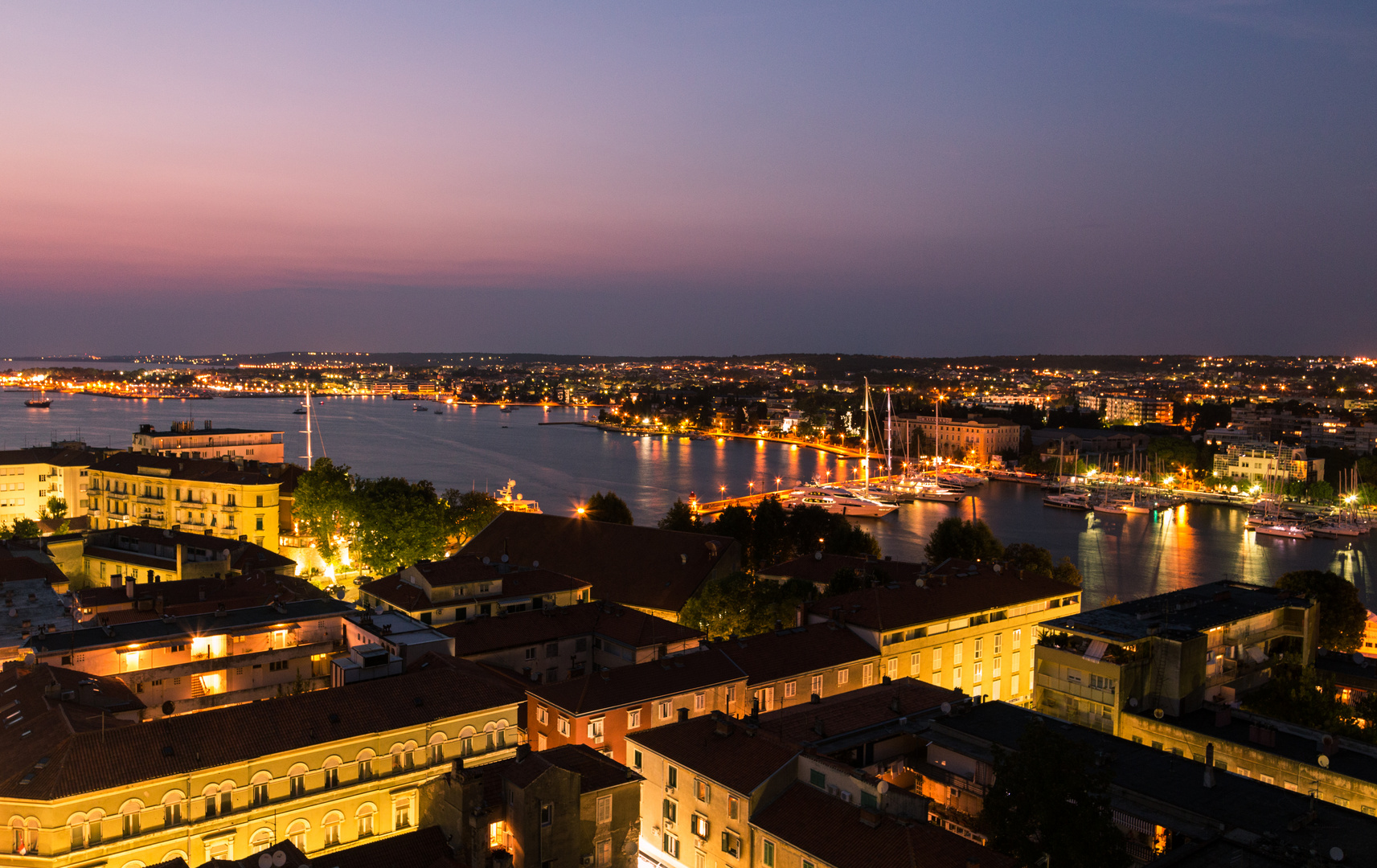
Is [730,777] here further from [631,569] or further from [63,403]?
[63,403]

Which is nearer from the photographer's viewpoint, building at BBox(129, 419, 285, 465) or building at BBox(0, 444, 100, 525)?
building at BBox(0, 444, 100, 525)

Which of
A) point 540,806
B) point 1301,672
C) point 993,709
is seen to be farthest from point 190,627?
point 1301,672

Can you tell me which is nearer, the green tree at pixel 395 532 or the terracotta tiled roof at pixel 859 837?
the terracotta tiled roof at pixel 859 837

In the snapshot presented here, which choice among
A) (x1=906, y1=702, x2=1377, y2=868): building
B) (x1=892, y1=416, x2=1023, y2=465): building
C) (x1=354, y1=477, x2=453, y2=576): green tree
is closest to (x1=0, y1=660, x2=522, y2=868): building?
(x1=906, y1=702, x2=1377, y2=868): building

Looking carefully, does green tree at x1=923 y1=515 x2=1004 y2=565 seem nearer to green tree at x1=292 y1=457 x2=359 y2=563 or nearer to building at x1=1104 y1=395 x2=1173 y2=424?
green tree at x1=292 y1=457 x2=359 y2=563

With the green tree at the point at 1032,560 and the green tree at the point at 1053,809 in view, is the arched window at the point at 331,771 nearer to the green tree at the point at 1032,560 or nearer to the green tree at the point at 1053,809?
the green tree at the point at 1053,809

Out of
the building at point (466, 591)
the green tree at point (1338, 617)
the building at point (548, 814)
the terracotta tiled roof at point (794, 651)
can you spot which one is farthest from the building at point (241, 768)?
the green tree at point (1338, 617)
